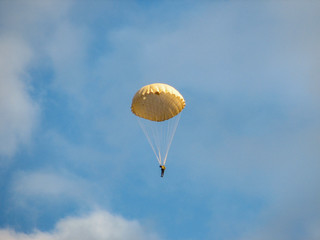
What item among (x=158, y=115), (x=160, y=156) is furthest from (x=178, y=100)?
(x=160, y=156)

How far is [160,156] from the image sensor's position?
45188 mm

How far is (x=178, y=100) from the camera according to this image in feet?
149

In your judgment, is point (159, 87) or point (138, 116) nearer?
point (159, 87)

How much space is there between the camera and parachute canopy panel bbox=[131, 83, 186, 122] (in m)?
43.8

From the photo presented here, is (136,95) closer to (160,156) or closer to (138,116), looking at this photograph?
(138,116)

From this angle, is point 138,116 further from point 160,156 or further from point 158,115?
point 160,156

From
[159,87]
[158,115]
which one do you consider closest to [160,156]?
[158,115]

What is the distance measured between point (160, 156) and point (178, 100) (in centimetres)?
672

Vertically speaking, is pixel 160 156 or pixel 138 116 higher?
pixel 138 116

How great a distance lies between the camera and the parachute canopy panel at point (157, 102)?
43.8 metres

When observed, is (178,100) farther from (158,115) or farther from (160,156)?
(160,156)

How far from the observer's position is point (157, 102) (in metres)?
44.5

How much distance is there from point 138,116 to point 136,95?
3.19 metres

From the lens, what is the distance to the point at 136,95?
147 feet
